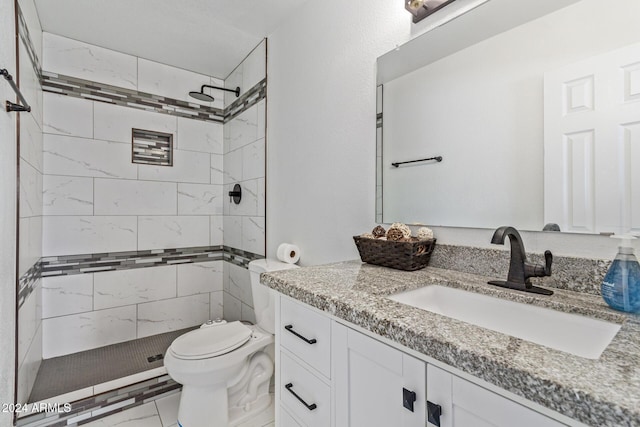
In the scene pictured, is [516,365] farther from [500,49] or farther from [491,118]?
[500,49]

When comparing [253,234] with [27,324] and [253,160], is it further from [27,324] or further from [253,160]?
[27,324]

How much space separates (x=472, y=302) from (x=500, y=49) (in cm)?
83

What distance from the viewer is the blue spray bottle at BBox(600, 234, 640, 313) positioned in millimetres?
647

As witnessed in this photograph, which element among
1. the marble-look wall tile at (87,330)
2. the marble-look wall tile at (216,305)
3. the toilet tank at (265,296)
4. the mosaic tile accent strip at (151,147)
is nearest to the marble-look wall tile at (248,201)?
the toilet tank at (265,296)

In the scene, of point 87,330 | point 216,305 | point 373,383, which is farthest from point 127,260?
point 373,383

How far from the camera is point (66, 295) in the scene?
87.8 inches

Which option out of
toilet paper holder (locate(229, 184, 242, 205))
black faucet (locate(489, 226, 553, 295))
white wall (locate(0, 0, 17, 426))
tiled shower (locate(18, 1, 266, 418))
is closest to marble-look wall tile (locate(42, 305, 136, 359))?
tiled shower (locate(18, 1, 266, 418))

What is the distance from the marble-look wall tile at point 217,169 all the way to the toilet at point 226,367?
4.26ft

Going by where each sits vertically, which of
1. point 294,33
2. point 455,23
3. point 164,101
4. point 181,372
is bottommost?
point 181,372

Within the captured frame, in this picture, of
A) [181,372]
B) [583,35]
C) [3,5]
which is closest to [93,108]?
[3,5]

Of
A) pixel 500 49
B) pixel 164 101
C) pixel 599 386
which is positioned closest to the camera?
pixel 599 386

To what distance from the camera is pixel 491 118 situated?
1.02m

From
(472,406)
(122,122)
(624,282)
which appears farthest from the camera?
(122,122)

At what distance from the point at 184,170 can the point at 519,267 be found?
268cm
